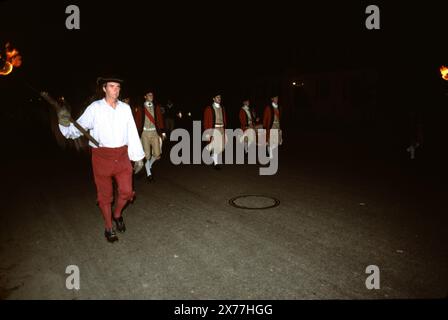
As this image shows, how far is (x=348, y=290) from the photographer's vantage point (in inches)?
142

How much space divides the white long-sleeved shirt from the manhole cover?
8.43 ft

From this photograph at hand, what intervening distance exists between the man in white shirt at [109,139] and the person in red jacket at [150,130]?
3.91 meters

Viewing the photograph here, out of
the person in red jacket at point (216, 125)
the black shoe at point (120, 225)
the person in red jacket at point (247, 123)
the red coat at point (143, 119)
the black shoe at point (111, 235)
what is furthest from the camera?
the person in red jacket at point (247, 123)

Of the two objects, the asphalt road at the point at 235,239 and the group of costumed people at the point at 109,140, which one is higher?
the group of costumed people at the point at 109,140

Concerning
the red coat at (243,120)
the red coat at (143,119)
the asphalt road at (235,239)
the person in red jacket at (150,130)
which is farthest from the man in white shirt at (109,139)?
the red coat at (243,120)

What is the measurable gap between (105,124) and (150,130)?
4307 mm

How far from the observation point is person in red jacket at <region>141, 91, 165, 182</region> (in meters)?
8.94

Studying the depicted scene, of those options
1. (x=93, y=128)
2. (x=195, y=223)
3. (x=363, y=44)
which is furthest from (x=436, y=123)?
(x=363, y=44)

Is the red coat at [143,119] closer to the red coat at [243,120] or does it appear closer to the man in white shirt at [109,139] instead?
the red coat at [243,120]

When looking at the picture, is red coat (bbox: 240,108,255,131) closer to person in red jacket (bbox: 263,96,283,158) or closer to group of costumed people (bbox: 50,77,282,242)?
person in red jacket (bbox: 263,96,283,158)

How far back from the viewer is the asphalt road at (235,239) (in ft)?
12.2

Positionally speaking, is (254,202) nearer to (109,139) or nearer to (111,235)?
(111,235)

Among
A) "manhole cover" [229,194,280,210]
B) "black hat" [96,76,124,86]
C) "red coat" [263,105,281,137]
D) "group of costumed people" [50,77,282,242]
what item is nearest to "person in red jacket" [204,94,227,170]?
"red coat" [263,105,281,137]

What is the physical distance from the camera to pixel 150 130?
9031mm
